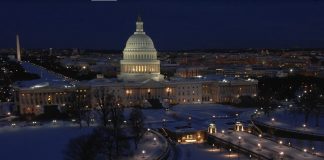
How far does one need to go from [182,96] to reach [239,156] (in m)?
34.7

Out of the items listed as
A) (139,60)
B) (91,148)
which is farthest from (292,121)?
(139,60)

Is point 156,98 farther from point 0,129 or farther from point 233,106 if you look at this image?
point 0,129

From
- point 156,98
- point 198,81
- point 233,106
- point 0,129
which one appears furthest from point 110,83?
point 0,129

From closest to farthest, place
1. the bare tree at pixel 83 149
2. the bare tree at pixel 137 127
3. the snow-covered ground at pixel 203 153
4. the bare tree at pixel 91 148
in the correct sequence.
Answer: the bare tree at pixel 83 149
the bare tree at pixel 91 148
the snow-covered ground at pixel 203 153
the bare tree at pixel 137 127

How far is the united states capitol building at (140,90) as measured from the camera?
6175cm

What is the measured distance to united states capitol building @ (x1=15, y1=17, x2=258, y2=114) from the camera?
61.8 m

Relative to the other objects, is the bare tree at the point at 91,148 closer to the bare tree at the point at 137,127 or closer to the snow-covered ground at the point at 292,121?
the bare tree at the point at 137,127

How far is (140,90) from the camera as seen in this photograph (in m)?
67.9

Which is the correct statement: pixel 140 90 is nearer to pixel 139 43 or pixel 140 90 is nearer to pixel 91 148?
pixel 139 43

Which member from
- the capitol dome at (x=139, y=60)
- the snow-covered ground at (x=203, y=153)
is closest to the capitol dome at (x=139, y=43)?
the capitol dome at (x=139, y=60)

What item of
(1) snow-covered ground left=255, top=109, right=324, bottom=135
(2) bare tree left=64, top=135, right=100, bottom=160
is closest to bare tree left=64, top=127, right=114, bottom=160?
(2) bare tree left=64, top=135, right=100, bottom=160

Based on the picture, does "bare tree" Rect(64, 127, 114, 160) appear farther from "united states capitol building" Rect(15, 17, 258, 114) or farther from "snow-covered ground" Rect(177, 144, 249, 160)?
"united states capitol building" Rect(15, 17, 258, 114)

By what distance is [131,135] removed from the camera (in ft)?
129

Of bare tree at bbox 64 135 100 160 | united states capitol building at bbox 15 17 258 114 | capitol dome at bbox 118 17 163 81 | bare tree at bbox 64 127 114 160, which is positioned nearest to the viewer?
bare tree at bbox 64 135 100 160
